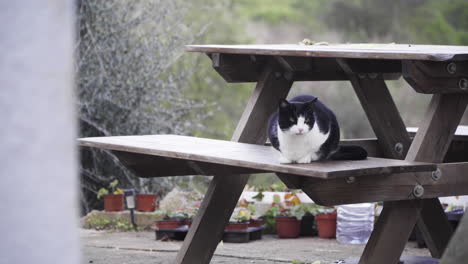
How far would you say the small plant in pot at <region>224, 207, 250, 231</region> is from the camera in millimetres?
4711

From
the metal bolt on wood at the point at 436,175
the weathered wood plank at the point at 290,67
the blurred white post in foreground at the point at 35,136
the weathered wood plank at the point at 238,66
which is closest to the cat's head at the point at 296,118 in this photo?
the metal bolt on wood at the point at 436,175

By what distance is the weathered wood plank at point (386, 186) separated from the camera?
2652mm

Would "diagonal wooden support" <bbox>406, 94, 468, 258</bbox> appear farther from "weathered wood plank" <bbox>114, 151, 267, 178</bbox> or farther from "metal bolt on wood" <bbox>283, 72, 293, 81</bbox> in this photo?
"metal bolt on wood" <bbox>283, 72, 293, 81</bbox>

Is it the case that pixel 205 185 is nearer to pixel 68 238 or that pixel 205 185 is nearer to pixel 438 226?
pixel 438 226

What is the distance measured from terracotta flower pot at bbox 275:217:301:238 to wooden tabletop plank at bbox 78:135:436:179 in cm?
147

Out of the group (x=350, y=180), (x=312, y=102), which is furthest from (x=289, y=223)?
(x=350, y=180)

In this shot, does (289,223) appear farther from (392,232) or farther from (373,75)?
(392,232)

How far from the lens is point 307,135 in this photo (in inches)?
110

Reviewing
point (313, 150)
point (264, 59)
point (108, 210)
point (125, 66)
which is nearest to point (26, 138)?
point (313, 150)

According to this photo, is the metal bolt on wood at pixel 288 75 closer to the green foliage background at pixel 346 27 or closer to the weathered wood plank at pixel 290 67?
the weathered wood plank at pixel 290 67

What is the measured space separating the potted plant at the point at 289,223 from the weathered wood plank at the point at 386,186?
199cm

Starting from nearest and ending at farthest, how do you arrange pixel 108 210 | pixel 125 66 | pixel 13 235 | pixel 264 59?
pixel 13 235
pixel 264 59
pixel 108 210
pixel 125 66

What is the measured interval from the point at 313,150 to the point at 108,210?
3089mm

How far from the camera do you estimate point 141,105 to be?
653cm
